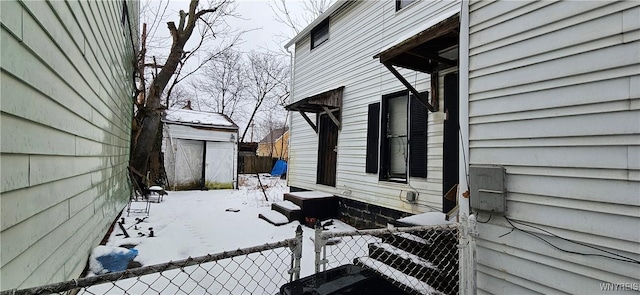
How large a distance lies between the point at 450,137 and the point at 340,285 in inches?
125

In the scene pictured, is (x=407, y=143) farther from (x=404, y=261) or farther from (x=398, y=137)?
(x=404, y=261)

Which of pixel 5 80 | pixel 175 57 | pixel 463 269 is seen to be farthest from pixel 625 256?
pixel 175 57

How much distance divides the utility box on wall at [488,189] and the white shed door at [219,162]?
10.4m

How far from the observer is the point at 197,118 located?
1138 cm

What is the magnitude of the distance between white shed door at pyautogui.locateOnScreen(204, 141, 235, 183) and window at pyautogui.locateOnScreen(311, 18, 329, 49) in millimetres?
5830

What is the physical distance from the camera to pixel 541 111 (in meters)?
1.99

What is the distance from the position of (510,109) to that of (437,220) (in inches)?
72.1

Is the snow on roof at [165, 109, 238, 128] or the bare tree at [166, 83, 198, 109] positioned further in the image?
the bare tree at [166, 83, 198, 109]

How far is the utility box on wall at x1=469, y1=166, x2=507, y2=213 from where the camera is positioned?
2156 mm

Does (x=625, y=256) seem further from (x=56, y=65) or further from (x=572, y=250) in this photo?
(x=56, y=65)

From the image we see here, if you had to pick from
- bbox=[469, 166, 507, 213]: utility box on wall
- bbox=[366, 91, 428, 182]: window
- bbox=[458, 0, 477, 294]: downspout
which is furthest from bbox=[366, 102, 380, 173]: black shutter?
bbox=[469, 166, 507, 213]: utility box on wall

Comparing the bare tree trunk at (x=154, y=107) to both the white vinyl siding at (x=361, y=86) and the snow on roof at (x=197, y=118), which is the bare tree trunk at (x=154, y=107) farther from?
the white vinyl siding at (x=361, y=86)

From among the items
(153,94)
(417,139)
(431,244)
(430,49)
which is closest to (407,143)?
(417,139)

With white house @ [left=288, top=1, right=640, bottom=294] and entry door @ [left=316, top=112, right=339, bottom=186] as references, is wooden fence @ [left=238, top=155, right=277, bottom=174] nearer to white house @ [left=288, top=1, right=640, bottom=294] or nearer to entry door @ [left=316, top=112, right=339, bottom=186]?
entry door @ [left=316, top=112, right=339, bottom=186]
